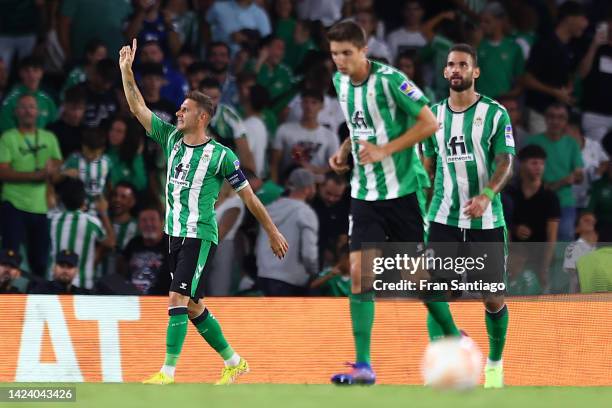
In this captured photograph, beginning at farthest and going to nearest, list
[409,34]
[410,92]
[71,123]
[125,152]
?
[409,34] → [71,123] → [125,152] → [410,92]

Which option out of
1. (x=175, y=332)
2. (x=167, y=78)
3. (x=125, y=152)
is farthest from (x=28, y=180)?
(x=175, y=332)

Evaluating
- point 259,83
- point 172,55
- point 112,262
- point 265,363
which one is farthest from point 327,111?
Result: point 265,363

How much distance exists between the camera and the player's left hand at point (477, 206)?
28.8 feet

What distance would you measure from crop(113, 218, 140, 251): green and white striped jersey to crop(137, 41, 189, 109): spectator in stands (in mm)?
1473

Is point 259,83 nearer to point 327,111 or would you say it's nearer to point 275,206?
point 327,111

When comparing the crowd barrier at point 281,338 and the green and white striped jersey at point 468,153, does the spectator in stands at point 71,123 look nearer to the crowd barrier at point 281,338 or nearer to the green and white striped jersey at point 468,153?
the crowd barrier at point 281,338

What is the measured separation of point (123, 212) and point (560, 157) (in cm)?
435

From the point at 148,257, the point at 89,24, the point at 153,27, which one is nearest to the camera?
the point at 148,257

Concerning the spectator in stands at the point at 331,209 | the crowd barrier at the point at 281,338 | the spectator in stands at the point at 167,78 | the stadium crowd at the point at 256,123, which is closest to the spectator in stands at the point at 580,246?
the stadium crowd at the point at 256,123

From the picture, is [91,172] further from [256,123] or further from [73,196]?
[256,123]

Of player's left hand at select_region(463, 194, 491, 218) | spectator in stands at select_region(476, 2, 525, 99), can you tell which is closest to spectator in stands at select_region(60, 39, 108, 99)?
spectator in stands at select_region(476, 2, 525, 99)

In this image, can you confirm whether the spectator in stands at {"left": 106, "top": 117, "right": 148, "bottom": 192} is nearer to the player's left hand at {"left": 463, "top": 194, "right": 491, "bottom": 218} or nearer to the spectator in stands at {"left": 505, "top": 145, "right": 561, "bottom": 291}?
the spectator in stands at {"left": 505, "top": 145, "right": 561, "bottom": 291}

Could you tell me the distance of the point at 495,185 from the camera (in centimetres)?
902

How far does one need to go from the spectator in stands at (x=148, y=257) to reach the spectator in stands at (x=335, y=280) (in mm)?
1351
